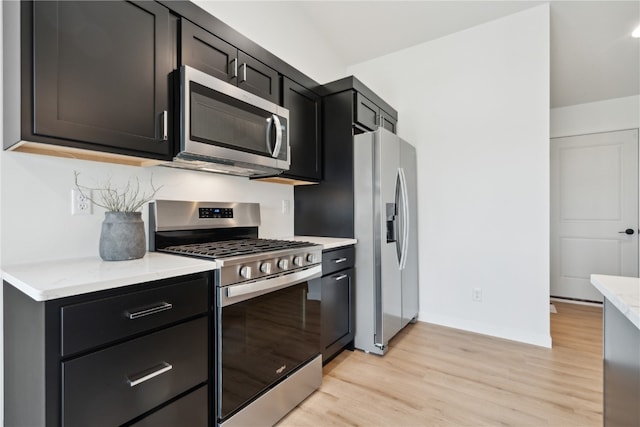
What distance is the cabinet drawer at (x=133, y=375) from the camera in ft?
3.14

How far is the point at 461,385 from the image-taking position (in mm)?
2029

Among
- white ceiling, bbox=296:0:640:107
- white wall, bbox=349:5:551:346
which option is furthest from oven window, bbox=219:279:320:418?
white ceiling, bbox=296:0:640:107

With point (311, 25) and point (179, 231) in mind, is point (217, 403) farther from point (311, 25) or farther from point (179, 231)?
point (311, 25)

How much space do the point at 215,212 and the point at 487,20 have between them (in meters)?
3.01

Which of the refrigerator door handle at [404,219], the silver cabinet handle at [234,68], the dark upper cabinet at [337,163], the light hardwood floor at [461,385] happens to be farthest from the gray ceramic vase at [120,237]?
the refrigerator door handle at [404,219]

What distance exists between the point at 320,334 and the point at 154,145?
4.88 feet

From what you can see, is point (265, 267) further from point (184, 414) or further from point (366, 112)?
point (366, 112)

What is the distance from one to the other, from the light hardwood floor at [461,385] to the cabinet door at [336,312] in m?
→ 0.16

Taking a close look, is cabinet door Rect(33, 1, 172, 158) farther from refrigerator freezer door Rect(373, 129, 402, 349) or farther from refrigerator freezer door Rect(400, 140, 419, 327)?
refrigerator freezer door Rect(400, 140, 419, 327)

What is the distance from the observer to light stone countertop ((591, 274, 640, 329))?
2.71 ft

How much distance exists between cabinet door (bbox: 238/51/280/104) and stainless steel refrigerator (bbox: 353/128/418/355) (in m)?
0.77

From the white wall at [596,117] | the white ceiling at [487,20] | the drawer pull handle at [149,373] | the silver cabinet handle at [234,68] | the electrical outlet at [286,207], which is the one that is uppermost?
the white ceiling at [487,20]

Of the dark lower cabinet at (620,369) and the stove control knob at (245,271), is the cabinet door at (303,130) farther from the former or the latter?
the dark lower cabinet at (620,369)

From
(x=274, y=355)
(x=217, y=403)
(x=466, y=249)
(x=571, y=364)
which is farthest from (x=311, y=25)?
(x=571, y=364)
